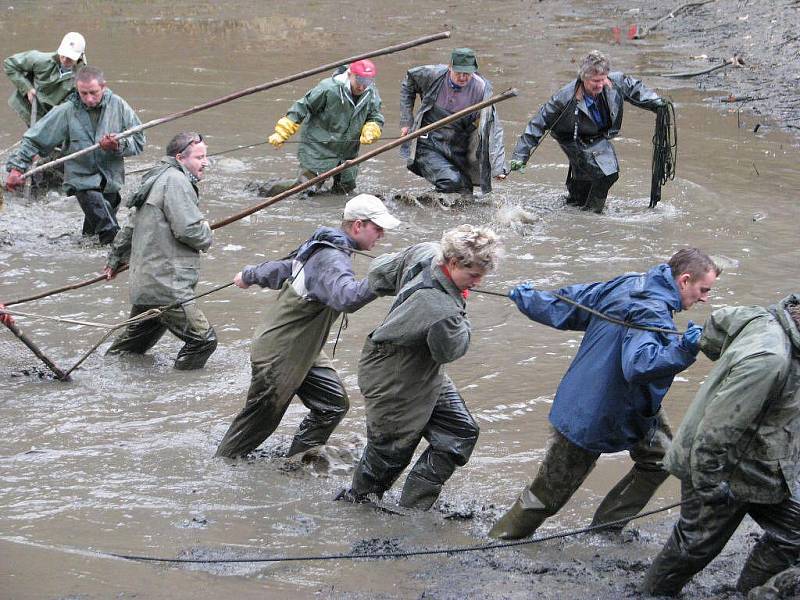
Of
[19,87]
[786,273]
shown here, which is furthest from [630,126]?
[19,87]

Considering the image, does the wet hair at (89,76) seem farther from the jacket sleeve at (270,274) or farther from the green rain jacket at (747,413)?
the green rain jacket at (747,413)

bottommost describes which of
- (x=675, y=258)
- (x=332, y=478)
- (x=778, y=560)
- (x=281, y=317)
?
(x=332, y=478)

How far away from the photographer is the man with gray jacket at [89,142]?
30.0 feet

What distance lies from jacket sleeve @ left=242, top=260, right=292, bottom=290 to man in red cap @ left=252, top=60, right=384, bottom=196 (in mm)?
4827

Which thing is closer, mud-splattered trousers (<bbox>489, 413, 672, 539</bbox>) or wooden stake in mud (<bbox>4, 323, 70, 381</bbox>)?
mud-splattered trousers (<bbox>489, 413, 672, 539</bbox>)

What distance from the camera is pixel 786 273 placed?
30.3 ft

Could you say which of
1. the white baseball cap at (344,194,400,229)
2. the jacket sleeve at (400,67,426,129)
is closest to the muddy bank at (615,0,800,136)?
the jacket sleeve at (400,67,426,129)

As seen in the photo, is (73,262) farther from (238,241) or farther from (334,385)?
(334,385)

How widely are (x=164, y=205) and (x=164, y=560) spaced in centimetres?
275

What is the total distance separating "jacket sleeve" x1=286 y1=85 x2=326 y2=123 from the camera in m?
10.9

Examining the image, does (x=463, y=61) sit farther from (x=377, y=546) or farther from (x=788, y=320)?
(x=788, y=320)

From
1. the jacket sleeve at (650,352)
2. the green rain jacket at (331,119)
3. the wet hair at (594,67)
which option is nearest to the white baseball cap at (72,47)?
the green rain jacket at (331,119)

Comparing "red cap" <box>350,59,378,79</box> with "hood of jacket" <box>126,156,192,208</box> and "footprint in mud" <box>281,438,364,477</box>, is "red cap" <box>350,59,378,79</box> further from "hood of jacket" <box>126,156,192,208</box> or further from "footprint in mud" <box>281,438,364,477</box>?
"footprint in mud" <box>281,438,364,477</box>

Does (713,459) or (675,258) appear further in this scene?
(675,258)
